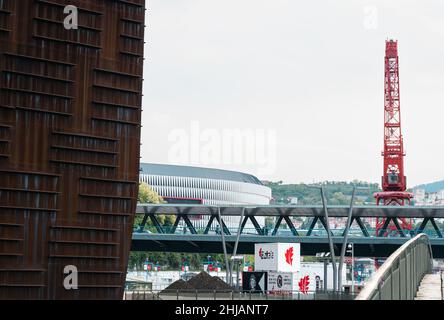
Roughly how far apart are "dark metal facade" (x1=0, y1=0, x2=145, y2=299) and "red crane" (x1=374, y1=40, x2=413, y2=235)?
113 metres

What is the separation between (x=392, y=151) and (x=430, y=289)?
14457 centimetres

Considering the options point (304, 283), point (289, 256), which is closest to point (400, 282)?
point (289, 256)

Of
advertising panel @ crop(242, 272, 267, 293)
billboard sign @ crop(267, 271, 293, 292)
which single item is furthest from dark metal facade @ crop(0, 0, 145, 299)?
A: billboard sign @ crop(267, 271, 293, 292)

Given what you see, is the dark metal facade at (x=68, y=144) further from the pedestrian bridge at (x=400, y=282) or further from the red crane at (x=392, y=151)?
the red crane at (x=392, y=151)

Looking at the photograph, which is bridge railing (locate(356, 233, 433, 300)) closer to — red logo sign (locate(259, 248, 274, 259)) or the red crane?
red logo sign (locate(259, 248, 274, 259))

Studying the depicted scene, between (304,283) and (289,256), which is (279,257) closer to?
(289,256)

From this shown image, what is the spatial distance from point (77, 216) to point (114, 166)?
12.5 ft

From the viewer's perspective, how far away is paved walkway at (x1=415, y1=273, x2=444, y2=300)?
87.8ft

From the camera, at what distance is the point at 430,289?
29438 millimetres

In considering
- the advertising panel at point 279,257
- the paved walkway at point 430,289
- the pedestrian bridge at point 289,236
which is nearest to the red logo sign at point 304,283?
the advertising panel at point 279,257

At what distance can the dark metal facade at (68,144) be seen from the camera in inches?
2079

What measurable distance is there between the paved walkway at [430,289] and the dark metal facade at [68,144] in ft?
82.2

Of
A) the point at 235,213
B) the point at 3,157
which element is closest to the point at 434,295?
the point at 3,157
